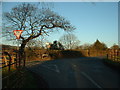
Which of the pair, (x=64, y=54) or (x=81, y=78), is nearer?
(x=81, y=78)

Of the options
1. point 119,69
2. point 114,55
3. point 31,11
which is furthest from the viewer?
point 31,11

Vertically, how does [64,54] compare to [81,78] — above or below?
below

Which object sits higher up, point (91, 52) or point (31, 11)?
point (31, 11)

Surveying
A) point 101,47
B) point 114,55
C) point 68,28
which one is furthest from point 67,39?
point 114,55

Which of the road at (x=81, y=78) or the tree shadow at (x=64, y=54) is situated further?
the tree shadow at (x=64, y=54)

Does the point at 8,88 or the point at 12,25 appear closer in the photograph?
the point at 8,88

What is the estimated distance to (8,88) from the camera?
4840mm

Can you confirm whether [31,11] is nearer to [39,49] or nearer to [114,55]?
[39,49]

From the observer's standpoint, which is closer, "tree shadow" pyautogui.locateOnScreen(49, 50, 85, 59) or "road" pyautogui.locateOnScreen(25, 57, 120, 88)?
"road" pyautogui.locateOnScreen(25, 57, 120, 88)

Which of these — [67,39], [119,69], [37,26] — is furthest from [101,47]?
[119,69]

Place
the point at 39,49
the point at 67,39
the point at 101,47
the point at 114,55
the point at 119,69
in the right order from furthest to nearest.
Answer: the point at 67,39 → the point at 101,47 → the point at 39,49 → the point at 114,55 → the point at 119,69

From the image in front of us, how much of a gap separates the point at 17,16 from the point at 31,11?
2.12 m

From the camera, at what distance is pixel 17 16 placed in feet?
63.8

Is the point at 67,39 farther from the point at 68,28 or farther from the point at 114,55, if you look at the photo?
the point at 114,55
